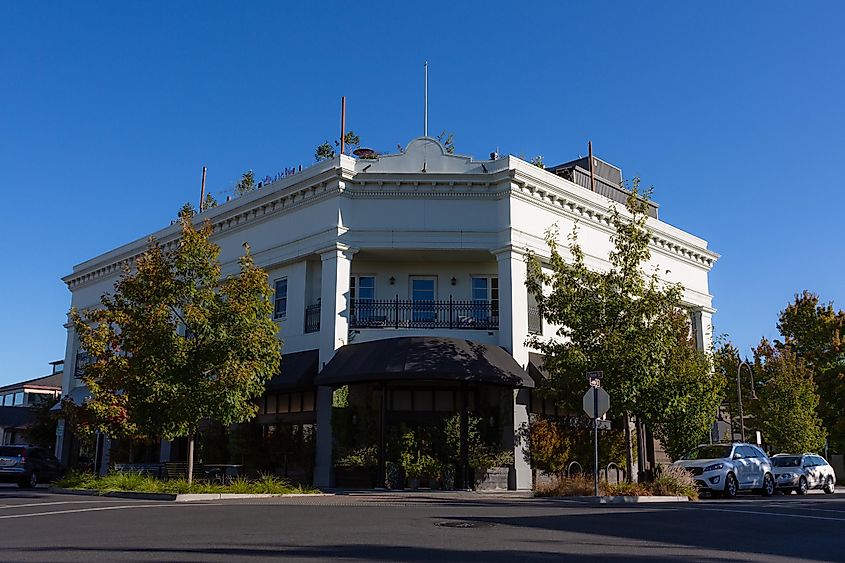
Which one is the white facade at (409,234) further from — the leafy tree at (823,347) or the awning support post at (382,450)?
the leafy tree at (823,347)

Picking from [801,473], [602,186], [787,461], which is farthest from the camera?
[602,186]

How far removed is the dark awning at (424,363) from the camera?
74.0 ft

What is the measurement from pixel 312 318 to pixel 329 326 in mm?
1740

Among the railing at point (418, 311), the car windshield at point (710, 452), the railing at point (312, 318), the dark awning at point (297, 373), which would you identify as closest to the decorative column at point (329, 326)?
the dark awning at point (297, 373)

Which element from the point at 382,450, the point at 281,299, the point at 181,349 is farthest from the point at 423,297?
the point at 181,349

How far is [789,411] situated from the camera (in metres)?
35.9

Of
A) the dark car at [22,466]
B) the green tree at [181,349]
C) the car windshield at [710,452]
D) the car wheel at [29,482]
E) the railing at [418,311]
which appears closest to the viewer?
the green tree at [181,349]

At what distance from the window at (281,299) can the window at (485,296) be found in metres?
6.61

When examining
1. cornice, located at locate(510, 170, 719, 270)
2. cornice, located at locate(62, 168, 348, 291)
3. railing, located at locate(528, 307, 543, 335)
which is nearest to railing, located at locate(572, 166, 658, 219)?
cornice, located at locate(510, 170, 719, 270)

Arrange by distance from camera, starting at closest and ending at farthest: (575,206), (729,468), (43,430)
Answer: (729,468) → (575,206) → (43,430)

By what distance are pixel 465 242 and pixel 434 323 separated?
276 cm

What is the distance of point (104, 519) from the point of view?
13.9 meters

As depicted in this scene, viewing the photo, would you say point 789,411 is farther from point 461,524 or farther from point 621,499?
point 461,524

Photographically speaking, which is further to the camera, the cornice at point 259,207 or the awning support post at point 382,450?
the cornice at point 259,207
